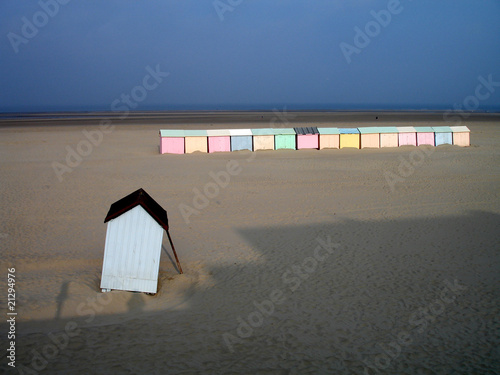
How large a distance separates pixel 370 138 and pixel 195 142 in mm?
11588

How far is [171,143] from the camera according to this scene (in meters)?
26.6

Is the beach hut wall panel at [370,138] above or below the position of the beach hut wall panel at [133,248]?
above

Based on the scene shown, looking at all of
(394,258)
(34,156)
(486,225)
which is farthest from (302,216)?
(34,156)

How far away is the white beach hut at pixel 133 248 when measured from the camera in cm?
805

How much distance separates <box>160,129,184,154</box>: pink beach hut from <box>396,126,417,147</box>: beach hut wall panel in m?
14.8

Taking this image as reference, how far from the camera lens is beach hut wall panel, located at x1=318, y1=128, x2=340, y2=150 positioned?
28812 millimetres

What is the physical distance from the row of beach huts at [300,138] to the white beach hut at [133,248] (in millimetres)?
18737

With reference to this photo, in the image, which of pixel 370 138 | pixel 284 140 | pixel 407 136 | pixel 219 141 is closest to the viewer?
A: pixel 219 141

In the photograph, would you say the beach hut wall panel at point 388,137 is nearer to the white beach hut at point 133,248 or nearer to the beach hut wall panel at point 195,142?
the beach hut wall panel at point 195,142

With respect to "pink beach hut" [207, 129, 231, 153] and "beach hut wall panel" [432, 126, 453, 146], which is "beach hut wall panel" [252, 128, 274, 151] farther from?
"beach hut wall panel" [432, 126, 453, 146]

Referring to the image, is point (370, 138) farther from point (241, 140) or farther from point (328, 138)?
point (241, 140)

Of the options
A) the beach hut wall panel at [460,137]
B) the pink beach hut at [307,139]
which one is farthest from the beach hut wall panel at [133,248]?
the beach hut wall panel at [460,137]

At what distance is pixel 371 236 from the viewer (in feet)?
38.5

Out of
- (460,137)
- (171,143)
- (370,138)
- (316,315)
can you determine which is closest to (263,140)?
(171,143)
